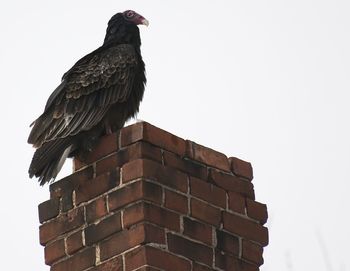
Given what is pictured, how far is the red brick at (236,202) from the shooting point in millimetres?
3611

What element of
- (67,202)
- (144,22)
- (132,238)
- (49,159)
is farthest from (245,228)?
(144,22)

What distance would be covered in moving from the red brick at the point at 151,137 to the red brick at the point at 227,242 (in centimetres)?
37

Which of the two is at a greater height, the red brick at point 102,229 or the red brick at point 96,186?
the red brick at point 96,186

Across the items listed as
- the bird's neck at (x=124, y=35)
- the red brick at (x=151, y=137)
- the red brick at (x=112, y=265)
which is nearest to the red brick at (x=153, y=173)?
the red brick at (x=151, y=137)

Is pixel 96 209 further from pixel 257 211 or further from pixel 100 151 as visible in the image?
pixel 257 211

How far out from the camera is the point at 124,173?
3357mm

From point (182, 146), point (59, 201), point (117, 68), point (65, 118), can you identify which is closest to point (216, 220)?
point (182, 146)

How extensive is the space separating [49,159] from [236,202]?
949mm

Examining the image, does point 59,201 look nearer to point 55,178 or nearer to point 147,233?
point 55,178

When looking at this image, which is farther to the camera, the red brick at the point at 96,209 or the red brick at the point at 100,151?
the red brick at the point at 100,151

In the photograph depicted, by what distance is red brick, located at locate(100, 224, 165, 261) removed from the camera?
3139 millimetres

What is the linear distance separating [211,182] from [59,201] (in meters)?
0.65

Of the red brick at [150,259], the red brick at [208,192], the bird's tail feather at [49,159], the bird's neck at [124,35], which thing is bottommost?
the red brick at [150,259]

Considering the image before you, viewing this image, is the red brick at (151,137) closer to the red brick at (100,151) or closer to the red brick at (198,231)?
the red brick at (100,151)
